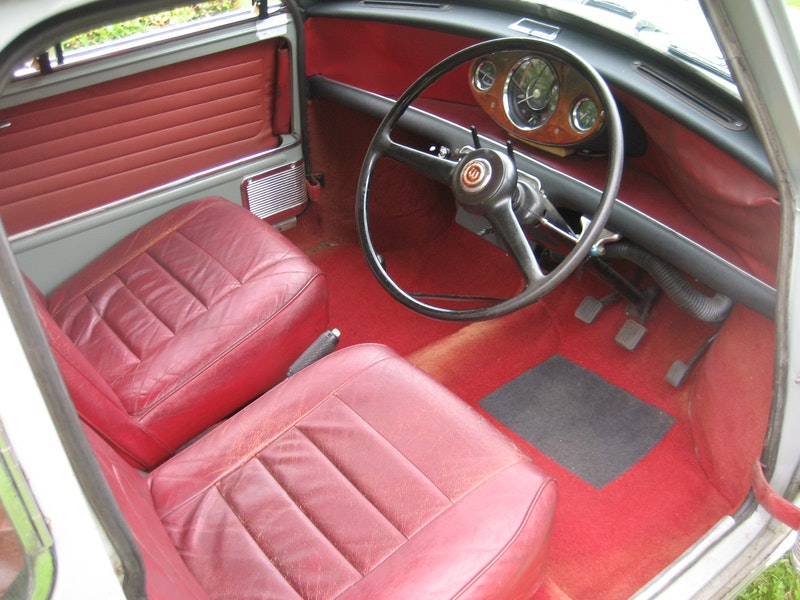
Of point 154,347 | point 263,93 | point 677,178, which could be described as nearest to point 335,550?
point 154,347

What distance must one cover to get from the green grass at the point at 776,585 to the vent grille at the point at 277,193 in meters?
1.77

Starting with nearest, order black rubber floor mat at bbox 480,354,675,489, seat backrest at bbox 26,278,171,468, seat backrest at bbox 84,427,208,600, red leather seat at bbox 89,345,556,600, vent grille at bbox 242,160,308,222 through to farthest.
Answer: seat backrest at bbox 84,427,208,600 → red leather seat at bbox 89,345,556,600 → seat backrest at bbox 26,278,171,468 → black rubber floor mat at bbox 480,354,675,489 → vent grille at bbox 242,160,308,222

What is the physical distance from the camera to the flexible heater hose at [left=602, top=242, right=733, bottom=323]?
1.72 meters

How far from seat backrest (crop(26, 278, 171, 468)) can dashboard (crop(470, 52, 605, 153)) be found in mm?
1105

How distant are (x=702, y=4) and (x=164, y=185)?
1544mm

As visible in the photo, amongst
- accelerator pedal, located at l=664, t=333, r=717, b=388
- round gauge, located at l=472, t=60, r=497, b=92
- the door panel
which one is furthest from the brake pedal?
the door panel

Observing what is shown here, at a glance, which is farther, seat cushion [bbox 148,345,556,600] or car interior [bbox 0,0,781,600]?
car interior [bbox 0,0,781,600]

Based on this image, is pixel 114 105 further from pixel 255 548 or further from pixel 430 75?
pixel 255 548

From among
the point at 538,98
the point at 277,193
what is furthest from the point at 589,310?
the point at 277,193

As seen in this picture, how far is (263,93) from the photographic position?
219 centimetres

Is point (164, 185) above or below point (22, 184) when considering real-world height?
below

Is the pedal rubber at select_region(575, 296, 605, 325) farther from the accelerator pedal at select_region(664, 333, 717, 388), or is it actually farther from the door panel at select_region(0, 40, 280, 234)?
the door panel at select_region(0, 40, 280, 234)

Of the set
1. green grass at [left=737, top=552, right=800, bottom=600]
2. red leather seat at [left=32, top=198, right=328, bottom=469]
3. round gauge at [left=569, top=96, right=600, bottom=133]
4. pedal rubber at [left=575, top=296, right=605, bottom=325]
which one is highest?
round gauge at [left=569, top=96, right=600, bottom=133]

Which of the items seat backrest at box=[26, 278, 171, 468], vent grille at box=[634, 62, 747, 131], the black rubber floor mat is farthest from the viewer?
the black rubber floor mat
